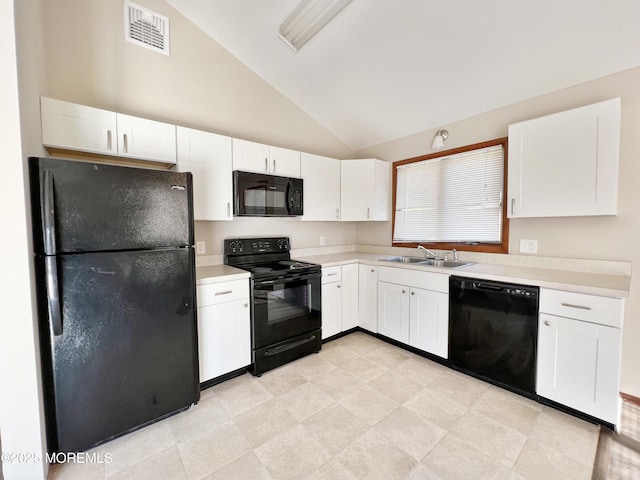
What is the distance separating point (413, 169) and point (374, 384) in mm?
2445

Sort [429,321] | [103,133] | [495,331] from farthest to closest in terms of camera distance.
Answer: [429,321] → [495,331] → [103,133]

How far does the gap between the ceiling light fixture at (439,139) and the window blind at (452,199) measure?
0.57 feet

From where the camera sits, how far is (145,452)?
1606 millimetres

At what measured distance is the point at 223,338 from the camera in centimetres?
221

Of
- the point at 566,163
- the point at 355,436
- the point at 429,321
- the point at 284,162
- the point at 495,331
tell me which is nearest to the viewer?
the point at 355,436

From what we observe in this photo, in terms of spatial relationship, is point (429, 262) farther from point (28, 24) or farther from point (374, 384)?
point (28, 24)

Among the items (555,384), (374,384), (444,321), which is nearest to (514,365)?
(555,384)

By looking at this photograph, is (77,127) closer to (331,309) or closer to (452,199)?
(331,309)

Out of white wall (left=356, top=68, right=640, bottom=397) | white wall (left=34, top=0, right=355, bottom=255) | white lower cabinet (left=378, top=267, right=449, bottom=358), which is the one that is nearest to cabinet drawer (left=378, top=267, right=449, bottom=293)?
white lower cabinet (left=378, top=267, right=449, bottom=358)

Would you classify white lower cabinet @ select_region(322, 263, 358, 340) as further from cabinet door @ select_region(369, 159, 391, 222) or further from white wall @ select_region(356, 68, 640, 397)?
white wall @ select_region(356, 68, 640, 397)

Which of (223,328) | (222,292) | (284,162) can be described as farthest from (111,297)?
(284,162)

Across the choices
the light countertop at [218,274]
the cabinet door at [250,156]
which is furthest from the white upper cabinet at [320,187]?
the light countertop at [218,274]

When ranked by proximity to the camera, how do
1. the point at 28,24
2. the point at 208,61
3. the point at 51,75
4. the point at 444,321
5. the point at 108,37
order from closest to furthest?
the point at 28,24 → the point at 51,75 → the point at 108,37 → the point at 444,321 → the point at 208,61

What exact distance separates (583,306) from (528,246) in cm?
81
